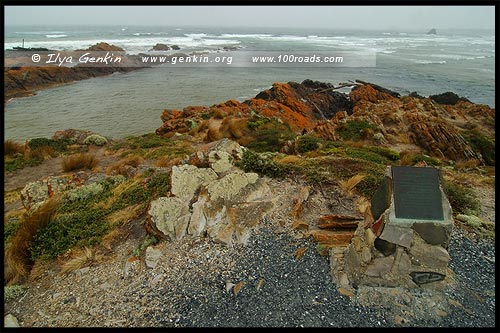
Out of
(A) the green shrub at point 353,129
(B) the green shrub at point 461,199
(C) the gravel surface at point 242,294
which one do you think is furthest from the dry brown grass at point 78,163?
(A) the green shrub at point 353,129

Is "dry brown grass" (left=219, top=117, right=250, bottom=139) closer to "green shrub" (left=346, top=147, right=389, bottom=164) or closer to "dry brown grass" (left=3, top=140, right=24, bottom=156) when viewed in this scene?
"green shrub" (left=346, top=147, right=389, bottom=164)

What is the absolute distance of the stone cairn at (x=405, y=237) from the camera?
14.4 feet

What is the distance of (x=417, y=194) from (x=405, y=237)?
603 millimetres

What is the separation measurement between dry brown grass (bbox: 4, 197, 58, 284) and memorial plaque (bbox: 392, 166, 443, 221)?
576cm

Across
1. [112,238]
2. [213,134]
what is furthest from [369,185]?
[213,134]

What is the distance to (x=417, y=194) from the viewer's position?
4500 mm

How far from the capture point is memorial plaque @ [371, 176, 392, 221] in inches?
183

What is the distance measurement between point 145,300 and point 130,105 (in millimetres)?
21622

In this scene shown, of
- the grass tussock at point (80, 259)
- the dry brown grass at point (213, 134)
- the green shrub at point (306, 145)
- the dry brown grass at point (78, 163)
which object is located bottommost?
the grass tussock at point (80, 259)

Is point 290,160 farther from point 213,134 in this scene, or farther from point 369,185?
point 213,134

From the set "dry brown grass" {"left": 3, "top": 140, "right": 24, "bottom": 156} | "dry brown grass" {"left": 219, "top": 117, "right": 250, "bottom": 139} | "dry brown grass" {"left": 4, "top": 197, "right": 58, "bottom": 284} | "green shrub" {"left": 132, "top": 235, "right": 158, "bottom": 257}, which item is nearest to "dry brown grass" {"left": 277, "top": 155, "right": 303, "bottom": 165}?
"green shrub" {"left": 132, "top": 235, "right": 158, "bottom": 257}

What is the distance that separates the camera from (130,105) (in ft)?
79.0

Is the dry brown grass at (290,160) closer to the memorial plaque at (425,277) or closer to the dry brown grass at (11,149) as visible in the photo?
the memorial plaque at (425,277)

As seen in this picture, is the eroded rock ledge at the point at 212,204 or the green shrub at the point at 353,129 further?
the green shrub at the point at 353,129
